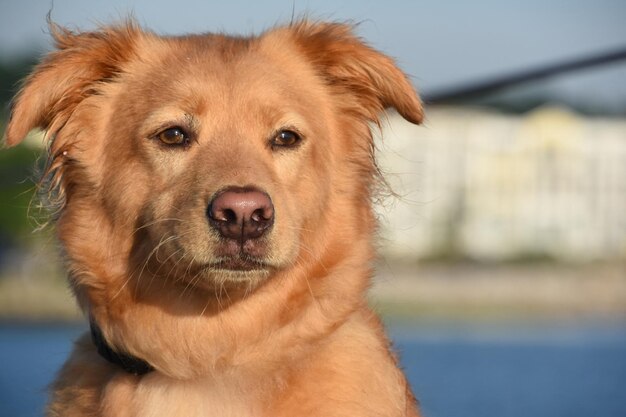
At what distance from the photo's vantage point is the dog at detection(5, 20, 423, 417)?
4676 mm

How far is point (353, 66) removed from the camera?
208 inches

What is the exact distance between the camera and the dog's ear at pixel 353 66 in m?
5.11

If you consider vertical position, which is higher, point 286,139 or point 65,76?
point 65,76

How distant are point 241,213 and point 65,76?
1052 millimetres

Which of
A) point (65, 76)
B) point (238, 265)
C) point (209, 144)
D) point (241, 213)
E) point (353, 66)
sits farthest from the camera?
point (353, 66)

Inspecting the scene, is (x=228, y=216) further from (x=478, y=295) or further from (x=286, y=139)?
(x=478, y=295)

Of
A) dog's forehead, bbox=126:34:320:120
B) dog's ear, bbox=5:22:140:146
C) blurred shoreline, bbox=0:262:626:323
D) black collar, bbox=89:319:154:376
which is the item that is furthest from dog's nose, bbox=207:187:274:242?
blurred shoreline, bbox=0:262:626:323

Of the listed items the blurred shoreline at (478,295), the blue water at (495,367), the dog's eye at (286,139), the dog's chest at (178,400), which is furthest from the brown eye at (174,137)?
the blurred shoreline at (478,295)

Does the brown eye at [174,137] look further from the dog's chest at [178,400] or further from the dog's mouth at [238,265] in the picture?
the dog's chest at [178,400]

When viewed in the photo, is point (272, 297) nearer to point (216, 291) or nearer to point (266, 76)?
point (216, 291)

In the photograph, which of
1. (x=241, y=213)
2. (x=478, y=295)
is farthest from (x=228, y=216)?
(x=478, y=295)

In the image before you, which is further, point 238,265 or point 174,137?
point 174,137

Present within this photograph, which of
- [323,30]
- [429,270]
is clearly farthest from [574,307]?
[323,30]

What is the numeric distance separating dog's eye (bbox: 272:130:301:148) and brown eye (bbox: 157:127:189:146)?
1.20ft
